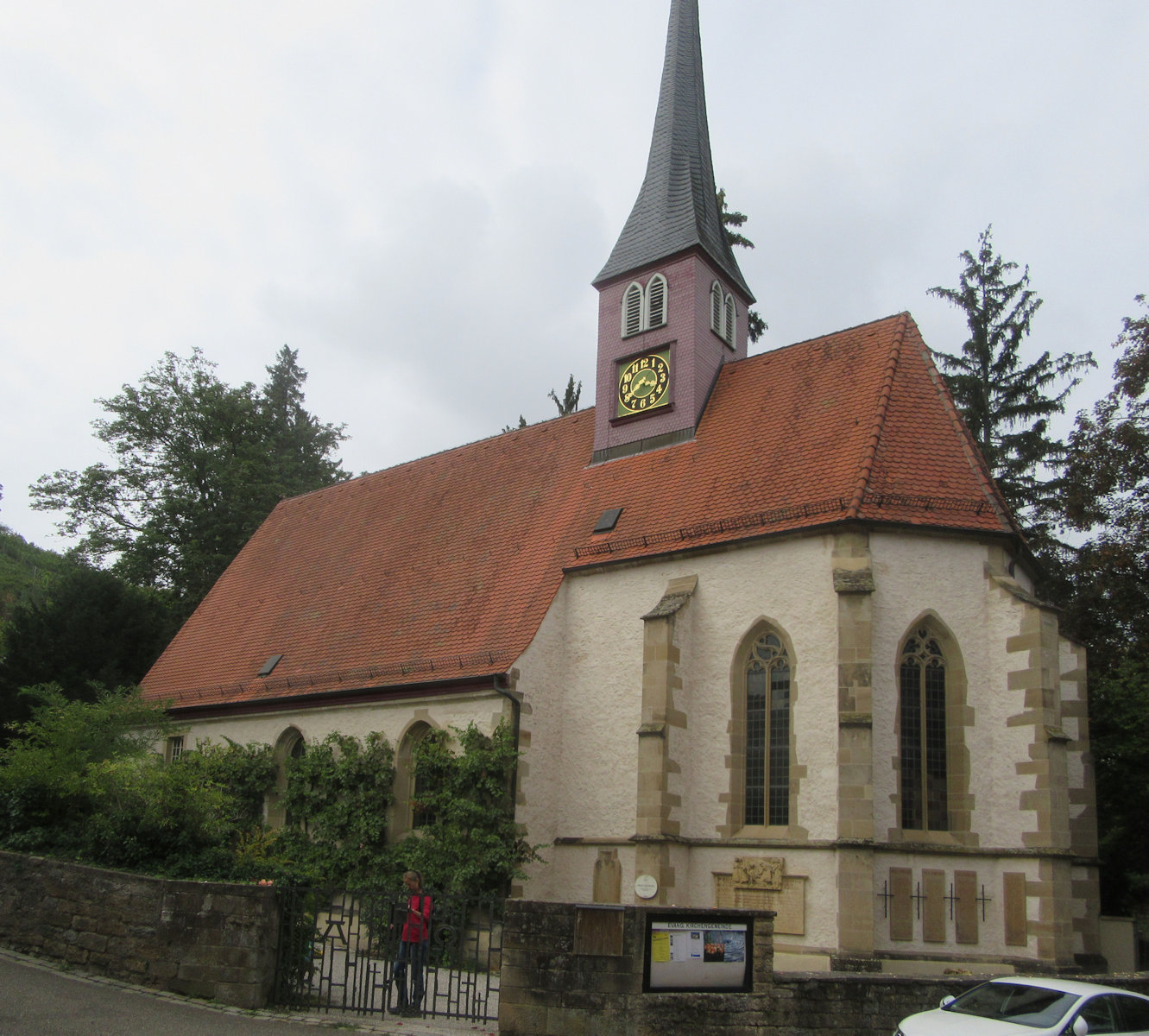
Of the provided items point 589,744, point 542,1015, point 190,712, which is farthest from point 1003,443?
point 542,1015

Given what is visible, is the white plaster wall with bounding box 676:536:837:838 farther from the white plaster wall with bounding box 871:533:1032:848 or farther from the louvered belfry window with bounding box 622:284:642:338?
the louvered belfry window with bounding box 622:284:642:338

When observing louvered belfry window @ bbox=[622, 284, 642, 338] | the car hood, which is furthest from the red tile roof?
the car hood

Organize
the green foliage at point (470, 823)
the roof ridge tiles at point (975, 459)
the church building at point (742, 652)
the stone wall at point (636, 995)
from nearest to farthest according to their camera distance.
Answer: the stone wall at point (636, 995)
the church building at point (742, 652)
the roof ridge tiles at point (975, 459)
the green foliage at point (470, 823)

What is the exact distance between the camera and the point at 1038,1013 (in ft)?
29.0

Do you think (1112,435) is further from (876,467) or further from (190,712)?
(190,712)

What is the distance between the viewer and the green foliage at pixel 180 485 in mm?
34562

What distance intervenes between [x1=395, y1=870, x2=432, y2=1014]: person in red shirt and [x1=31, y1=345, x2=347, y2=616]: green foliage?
2499 centimetres

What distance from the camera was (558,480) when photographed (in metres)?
21.9

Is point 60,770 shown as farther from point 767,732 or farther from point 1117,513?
point 1117,513

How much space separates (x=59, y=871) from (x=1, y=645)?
62.1 feet

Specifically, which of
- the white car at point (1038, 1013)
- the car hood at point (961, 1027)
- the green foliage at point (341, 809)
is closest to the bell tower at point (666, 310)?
the green foliage at point (341, 809)

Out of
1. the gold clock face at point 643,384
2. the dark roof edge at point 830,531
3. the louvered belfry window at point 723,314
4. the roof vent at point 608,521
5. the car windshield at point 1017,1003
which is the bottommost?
the car windshield at point 1017,1003

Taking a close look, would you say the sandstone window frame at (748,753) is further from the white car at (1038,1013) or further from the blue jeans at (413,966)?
the blue jeans at (413,966)

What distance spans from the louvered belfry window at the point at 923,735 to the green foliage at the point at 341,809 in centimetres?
842
